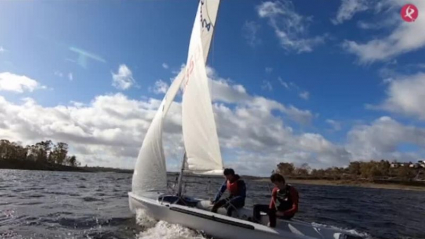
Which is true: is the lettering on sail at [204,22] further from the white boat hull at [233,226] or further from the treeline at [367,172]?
the treeline at [367,172]

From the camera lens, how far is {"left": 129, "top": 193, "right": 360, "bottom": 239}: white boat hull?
9.78m

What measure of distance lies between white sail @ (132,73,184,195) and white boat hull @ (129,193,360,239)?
149cm

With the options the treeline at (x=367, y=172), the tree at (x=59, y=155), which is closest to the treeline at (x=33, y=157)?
the tree at (x=59, y=155)

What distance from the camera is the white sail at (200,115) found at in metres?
12.1

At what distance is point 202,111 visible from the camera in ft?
40.9

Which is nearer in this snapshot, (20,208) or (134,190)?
(134,190)

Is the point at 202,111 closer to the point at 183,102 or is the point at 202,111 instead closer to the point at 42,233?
the point at 183,102

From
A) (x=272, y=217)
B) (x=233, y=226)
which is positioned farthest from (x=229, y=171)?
(x=272, y=217)

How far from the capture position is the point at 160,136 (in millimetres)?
14766

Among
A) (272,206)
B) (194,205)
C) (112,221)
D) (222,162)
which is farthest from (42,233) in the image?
(272,206)

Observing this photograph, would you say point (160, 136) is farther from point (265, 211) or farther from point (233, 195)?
point (265, 211)

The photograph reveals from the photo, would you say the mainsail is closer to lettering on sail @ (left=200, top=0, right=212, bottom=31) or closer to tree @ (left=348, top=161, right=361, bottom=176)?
lettering on sail @ (left=200, top=0, right=212, bottom=31)

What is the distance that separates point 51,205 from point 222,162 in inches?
475

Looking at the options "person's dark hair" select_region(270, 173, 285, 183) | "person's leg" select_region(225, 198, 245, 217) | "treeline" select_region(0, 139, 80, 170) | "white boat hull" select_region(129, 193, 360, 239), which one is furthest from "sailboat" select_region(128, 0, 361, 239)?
"treeline" select_region(0, 139, 80, 170)
